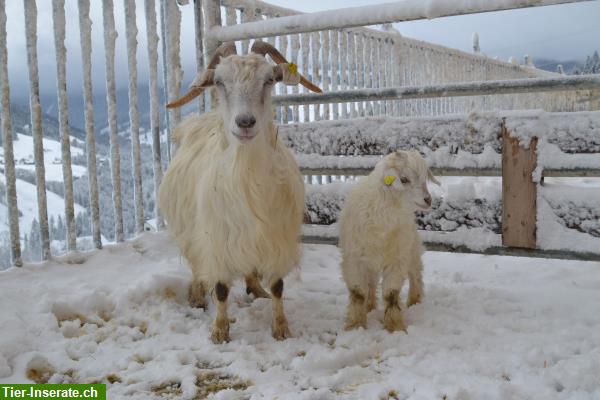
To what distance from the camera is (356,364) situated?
→ 2.49 meters

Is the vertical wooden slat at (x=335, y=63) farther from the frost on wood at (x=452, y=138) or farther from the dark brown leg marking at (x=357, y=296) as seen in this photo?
the dark brown leg marking at (x=357, y=296)

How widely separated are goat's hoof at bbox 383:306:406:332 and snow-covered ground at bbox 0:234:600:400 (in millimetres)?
88

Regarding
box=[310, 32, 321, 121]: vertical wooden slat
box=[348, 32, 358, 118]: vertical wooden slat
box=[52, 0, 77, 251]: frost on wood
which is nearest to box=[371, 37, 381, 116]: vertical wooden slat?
box=[348, 32, 358, 118]: vertical wooden slat

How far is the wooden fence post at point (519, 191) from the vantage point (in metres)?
3.38

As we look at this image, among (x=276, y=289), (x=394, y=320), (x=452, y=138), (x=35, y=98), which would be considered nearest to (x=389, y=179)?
(x=394, y=320)

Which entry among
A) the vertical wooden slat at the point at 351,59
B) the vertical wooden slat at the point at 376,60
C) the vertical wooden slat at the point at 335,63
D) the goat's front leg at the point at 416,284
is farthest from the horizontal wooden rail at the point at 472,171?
the vertical wooden slat at the point at 376,60

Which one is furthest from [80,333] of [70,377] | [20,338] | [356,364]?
[356,364]

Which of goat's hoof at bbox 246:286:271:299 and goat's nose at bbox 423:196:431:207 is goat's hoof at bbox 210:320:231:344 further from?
goat's nose at bbox 423:196:431:207

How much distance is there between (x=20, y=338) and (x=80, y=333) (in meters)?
0.32

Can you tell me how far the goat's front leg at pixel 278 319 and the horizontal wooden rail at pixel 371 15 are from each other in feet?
6.96

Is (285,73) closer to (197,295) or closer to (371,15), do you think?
(371,15)

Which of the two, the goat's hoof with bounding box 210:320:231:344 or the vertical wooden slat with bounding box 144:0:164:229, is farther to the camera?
the vertical wooden slat with bounding box 144:0:164:229

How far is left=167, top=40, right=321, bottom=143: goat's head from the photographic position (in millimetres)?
2480

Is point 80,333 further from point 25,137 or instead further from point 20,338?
point 25,137
